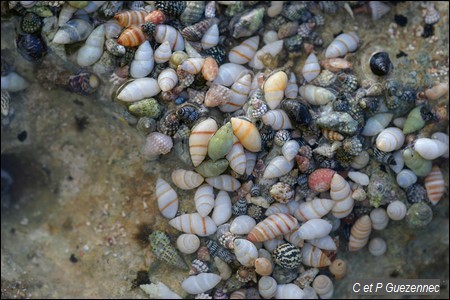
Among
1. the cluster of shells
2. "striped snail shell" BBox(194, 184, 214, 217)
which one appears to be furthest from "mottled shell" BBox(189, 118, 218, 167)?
"striped snail shell" BBox(194, 184, 214, 217)

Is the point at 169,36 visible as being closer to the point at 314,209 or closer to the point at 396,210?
the point at 314,209

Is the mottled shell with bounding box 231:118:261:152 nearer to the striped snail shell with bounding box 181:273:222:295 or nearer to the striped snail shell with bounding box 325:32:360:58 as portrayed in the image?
the striped snail shell with bounding box 325:32:360:58

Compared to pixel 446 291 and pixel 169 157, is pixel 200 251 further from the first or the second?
pixel 446 291

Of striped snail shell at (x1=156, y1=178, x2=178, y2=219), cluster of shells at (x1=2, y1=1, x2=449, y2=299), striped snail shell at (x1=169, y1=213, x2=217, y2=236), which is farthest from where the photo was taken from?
striped snail shell at (x1=156, y1=178, x2=178, y2=219)

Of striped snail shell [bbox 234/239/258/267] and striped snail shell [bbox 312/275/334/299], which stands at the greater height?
striped snail shell [bbox 234/239/258/267]

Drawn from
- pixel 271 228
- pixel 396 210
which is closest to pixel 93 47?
pixel 271 228

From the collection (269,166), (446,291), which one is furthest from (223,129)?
(446,291)
